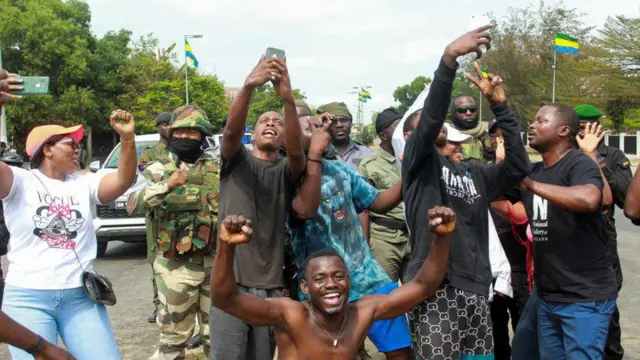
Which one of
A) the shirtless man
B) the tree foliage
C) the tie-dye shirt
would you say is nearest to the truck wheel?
the tie-dye shirt

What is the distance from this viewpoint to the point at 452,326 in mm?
3439

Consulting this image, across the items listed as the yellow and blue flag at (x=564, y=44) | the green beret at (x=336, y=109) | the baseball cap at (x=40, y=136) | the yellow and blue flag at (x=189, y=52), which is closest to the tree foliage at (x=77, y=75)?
the yellow and blue flag at (x=189, y=52)

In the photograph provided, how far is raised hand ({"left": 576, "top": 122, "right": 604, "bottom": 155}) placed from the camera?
412cm

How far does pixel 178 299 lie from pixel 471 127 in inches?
116

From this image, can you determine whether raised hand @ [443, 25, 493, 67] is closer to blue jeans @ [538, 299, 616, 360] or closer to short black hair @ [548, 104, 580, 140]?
short black hair @ [548, 104, 580, 140]

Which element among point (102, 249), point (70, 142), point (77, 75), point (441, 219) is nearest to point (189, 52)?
point (77, 75)

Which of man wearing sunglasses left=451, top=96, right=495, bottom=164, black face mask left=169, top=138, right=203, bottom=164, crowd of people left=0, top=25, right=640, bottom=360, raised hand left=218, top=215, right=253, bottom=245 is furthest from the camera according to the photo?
man wearing sunglasses left=451, top=96, right=495, bottom=164

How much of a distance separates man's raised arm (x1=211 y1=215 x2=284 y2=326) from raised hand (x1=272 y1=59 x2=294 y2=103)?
905 millimetres

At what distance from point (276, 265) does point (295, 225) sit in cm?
32

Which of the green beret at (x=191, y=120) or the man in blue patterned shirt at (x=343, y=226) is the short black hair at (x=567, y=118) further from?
the green beret at (x=191, y=120)

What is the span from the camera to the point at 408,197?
3650 mm

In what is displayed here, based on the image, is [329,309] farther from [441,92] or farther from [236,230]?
[441,92]

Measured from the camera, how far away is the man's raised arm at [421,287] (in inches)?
125

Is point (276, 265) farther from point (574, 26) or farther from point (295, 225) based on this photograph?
point (574, 26)
